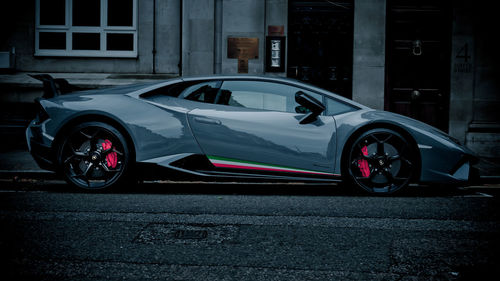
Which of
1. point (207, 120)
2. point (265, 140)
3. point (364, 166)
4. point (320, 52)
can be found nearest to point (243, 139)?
point (265, 140)

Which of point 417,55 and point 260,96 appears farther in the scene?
point 417,55

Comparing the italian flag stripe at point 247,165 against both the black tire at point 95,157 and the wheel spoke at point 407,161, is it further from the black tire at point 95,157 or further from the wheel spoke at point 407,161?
the black tire at point 95,157

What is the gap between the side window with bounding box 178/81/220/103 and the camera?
6.12 metres

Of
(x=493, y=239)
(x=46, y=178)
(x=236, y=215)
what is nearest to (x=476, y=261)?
(x=493, y=239)

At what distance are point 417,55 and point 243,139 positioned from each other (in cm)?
780

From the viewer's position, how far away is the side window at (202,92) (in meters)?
6.12

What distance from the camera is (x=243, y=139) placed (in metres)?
5.84

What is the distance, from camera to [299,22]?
12539 mm

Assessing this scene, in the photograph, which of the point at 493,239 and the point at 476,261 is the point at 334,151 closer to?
the point at 493,239

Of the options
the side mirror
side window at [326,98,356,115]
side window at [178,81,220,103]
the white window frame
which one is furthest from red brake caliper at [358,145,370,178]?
the white window frame

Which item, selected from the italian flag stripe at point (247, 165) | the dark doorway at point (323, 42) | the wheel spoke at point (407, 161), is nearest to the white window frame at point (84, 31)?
the dark doorway at point (323, 42)

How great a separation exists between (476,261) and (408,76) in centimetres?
943

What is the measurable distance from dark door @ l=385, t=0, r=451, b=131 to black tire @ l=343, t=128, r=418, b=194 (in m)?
6.68

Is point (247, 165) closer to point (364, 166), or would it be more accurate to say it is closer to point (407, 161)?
point (364, 166)
